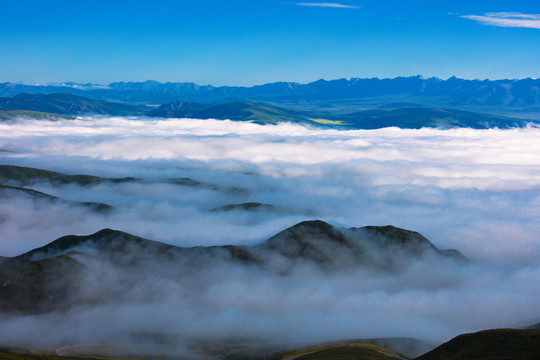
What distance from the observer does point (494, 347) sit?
113500 millimetres

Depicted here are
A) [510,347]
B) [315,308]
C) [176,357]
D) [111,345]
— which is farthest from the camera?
[315,308]

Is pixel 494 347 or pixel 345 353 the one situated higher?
pixel 494 347

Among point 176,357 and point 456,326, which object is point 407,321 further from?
point 176,357

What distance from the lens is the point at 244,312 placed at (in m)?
184

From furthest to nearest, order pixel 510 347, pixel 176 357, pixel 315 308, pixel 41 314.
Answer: pixel 315 308 < pixel 41 314 < pixel 176 357 < pixel 510 347

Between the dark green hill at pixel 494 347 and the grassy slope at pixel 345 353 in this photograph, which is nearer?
the dark green hill at pixel 494 347

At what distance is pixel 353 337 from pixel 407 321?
30.3 m

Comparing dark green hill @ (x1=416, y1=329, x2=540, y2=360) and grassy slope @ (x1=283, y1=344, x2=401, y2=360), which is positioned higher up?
dark green hill @ (x1=416, y1=329, x2=540, y2=360)

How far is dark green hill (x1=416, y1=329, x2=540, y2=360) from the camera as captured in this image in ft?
351

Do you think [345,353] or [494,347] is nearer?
[494,347]

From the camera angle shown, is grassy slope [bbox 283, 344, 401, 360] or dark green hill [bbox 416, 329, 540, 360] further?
grassy slope [bbox 283, 344, 401, 360]

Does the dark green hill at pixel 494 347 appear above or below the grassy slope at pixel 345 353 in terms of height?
above

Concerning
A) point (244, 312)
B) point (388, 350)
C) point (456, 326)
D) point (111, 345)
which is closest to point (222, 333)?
point (244, 312)

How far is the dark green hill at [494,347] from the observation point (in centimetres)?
10700
